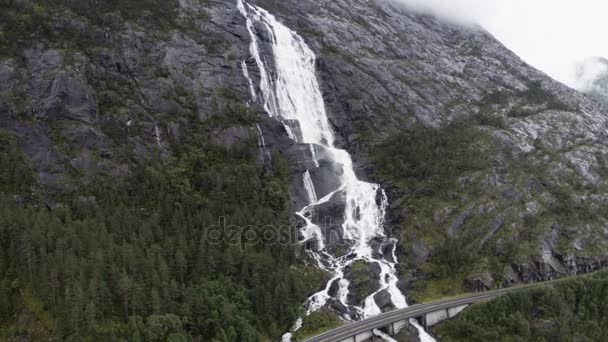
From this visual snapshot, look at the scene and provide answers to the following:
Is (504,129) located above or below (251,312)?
above

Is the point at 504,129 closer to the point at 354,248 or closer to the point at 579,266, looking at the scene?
the point at 579,266

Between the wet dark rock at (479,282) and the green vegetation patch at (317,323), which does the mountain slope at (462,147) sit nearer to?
the wet dark rock at (479,282)

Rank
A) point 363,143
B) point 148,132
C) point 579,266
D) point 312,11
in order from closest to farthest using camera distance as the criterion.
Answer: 1. point 579,266
2. point 148,132
3. point 363,143
4. point 312,11

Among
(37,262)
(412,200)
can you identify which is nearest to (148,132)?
(37,262)

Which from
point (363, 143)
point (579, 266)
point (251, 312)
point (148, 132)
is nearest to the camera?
point (251, 312)

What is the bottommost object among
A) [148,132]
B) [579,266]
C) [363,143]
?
[148,132]

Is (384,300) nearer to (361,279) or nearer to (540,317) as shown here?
(361,279)

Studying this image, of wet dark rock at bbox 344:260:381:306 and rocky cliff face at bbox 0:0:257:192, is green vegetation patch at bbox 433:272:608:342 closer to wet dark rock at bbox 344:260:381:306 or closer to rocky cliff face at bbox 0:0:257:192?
wet dark rock at bbox 344:260:381:306

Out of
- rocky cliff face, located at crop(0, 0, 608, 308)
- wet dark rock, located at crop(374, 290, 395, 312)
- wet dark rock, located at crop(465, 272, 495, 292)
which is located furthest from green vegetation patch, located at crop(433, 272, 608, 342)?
rocky cliff face, located at crop(0, 0, 608, 308)
